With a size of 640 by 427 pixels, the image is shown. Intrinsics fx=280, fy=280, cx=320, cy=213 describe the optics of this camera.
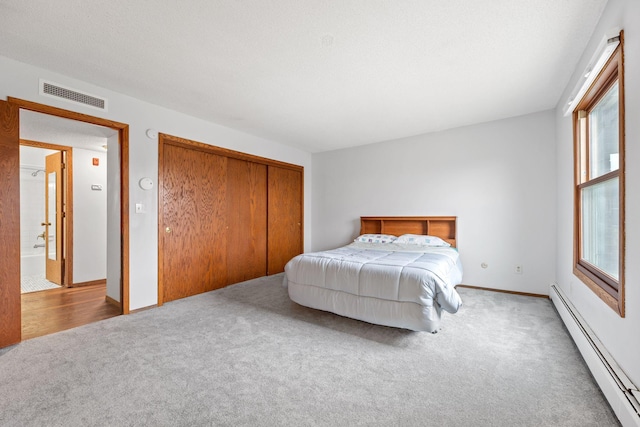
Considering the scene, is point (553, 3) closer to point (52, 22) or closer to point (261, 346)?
point (261, 346)

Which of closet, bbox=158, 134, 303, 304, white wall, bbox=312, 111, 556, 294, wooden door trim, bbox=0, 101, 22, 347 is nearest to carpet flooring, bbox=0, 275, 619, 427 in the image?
wooden door trim, bbox=0, 101, 22, 347

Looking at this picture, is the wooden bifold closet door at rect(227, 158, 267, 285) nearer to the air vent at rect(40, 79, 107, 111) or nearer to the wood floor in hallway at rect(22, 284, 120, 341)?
the wood floor in hallway at rect(22, 284, 120, 341)

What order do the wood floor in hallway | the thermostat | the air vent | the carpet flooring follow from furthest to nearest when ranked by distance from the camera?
the thermostat, the wood floor in hallway, the air vent, the carpet flooring

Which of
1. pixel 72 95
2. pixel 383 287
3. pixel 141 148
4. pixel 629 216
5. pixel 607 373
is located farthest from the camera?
pixel 141 148

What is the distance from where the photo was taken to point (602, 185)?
214 centimetres

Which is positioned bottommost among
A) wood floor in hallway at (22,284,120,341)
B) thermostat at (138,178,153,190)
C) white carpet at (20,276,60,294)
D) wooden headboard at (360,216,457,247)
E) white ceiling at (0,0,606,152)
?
wood floor in hallway at (22,284,120,341)

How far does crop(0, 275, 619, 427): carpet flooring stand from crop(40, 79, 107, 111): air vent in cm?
215

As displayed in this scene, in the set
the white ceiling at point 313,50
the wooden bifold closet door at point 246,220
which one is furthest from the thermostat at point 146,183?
the wooden bifold closet door at point 246,220

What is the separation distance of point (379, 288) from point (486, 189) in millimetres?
2487

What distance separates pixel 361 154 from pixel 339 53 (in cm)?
297

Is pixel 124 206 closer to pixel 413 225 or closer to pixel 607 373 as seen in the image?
pixel 413 225

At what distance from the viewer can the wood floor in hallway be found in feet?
8.86

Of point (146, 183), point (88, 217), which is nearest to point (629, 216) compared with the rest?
point (146, 183)

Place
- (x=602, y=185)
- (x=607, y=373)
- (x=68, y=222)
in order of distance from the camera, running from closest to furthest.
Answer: (x=607, y=373) → (x=602, y=185) → (x=68, y=222)
